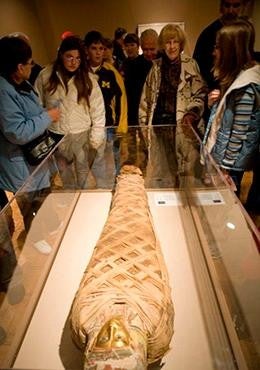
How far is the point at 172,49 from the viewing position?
69.6 inches

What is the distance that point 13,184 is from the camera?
4.99ft

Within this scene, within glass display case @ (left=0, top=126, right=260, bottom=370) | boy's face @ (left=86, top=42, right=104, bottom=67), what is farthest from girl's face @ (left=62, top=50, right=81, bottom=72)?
glass display case @ (left=0, top=126, right=260, bottom=370)

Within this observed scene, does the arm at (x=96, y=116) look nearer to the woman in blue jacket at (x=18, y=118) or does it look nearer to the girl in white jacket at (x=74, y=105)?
the girl in white jacket at (x=74, y=105)

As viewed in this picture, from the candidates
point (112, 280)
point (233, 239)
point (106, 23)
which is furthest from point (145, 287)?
point (106, 23)

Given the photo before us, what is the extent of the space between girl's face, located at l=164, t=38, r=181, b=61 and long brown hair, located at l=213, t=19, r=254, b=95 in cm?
42

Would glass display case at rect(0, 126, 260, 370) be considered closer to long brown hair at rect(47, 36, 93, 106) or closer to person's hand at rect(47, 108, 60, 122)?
person's hand at rect(47, 108, 60, 122)

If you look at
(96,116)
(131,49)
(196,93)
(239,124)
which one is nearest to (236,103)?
(239,124)

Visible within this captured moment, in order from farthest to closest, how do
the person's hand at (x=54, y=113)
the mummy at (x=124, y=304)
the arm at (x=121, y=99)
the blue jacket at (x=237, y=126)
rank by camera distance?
the arm at (x=121, y=99)
the person's hand at (x=54, y=113)
the blue jacket at (x=237, y=126)
the mummy at (x=124, y=304)

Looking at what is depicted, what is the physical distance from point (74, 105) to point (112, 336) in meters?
1.46

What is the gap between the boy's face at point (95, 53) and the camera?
198 cm

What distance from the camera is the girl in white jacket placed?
1739 millimetres

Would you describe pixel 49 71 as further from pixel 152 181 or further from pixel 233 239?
pixel 233 239

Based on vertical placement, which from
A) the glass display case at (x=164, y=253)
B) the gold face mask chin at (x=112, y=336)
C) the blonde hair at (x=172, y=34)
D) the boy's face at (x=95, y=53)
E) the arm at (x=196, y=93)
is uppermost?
the blonde hair at (x=172, y=34)

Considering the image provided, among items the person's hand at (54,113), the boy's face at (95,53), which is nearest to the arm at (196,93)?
the boy's face at (95,53)
